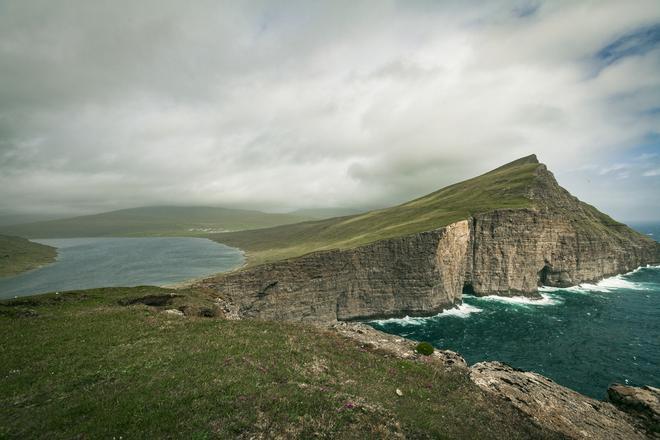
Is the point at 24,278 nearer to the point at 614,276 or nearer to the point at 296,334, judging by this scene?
the point at 296,334

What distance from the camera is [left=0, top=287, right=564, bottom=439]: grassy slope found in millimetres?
13430

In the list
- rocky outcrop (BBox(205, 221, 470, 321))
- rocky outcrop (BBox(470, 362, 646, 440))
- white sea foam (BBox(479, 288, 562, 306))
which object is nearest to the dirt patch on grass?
rocky outcrop (BBox(470, 362, 646, 440))

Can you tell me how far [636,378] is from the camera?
152 ft

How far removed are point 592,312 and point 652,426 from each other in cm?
7477

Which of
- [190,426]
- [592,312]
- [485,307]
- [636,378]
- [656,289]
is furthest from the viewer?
[656,289]

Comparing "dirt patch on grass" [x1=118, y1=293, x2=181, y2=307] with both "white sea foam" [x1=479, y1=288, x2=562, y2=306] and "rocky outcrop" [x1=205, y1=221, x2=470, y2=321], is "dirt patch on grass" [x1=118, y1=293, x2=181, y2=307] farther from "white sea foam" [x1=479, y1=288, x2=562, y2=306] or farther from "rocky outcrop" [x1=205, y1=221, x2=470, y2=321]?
"white sea foam" [x1=479, y1=288, x2=562, y2=306]

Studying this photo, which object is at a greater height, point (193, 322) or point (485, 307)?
point (193, 322)

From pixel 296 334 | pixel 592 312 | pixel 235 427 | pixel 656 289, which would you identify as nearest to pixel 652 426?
pixel 296 334

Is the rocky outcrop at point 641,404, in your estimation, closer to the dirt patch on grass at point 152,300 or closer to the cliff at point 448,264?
the dirt patch on grass at point 152,300

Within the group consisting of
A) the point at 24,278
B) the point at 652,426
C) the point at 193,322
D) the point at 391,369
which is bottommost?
the point at 24,278

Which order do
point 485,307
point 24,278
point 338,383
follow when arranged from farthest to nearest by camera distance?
point 24,278, point 485,307, point 338,383

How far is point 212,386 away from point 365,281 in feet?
247

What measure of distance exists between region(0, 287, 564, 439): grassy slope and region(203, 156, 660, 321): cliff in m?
53.1

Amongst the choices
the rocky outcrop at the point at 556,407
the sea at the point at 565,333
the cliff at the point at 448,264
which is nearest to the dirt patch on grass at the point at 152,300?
the rocky outcrop at the point at 556,407
